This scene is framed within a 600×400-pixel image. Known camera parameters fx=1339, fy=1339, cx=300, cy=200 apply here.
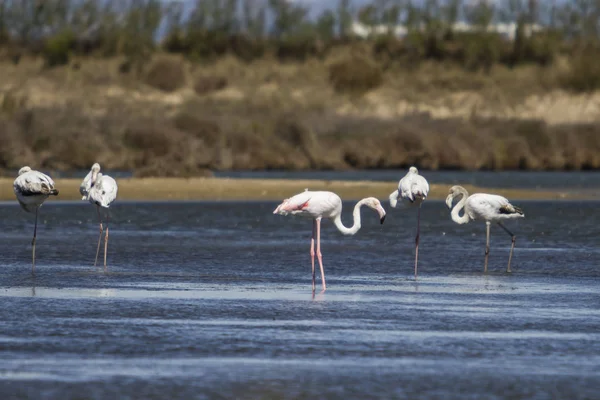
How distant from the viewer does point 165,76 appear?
3605 inches

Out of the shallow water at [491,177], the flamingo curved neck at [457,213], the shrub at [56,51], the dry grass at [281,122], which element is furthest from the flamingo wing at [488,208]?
the shrub at [56,51]

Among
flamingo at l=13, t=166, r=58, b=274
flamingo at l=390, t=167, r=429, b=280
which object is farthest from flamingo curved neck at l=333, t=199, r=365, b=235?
flamingo at l=13, t=166, r=58, b=274

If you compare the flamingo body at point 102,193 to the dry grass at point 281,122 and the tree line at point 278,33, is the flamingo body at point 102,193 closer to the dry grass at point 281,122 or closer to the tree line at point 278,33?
the dry grass at point 281,122

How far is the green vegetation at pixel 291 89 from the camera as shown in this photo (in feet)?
190

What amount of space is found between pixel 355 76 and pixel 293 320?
80.1 meters

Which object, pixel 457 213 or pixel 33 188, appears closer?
pixel 33 188

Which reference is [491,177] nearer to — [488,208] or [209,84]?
[488,208]

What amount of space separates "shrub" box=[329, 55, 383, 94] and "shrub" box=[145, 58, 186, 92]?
10.7 metres

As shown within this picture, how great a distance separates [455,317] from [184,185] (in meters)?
26.6

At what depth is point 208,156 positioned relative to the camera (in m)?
55.0

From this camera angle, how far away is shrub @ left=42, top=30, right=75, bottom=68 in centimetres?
9819

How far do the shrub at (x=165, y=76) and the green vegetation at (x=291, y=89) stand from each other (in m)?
0.12

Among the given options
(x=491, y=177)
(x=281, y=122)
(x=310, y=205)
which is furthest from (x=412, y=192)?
(x=281, y=122)

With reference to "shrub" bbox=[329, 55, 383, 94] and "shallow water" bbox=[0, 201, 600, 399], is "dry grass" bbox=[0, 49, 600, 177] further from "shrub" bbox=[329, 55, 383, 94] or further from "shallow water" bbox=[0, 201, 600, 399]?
"shallow water" bbox=[0, 201, 600, 399]
